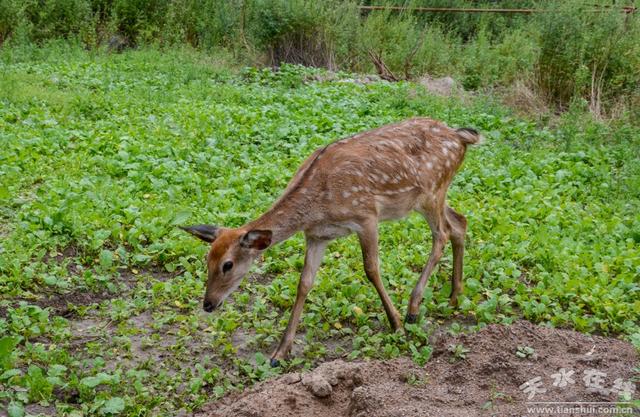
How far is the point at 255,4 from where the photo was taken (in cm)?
1809

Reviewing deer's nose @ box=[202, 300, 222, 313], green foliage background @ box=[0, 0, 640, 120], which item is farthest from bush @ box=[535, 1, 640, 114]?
deer's nose @ box=[202, 300, 222, 313]

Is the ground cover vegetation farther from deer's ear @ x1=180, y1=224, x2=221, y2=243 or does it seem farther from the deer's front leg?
deer's ear @ x1=180, y1=224, x2=221, y2=243

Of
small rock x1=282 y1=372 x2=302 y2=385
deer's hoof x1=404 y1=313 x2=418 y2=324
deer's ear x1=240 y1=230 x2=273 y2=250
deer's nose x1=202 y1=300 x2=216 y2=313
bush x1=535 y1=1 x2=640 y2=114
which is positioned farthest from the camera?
bush x1=535 y1=1 x2=640 y2=114

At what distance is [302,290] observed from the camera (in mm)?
6691

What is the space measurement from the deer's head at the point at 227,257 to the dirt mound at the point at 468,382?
0.93m

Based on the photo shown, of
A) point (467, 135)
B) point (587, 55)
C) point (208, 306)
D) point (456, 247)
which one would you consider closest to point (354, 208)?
point (456, 247)

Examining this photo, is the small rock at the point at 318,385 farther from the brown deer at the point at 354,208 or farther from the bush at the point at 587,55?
the bush at the point at 587,55

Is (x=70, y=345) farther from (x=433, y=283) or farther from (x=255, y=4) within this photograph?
(x=255, y=4)

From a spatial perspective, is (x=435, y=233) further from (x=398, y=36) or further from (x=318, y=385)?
(x=398, y=36)

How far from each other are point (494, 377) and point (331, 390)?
100 cm

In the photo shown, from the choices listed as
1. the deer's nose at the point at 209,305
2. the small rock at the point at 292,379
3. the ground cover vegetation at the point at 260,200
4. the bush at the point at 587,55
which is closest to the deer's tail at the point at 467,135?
the ground cover vegetation at the point at 260,200

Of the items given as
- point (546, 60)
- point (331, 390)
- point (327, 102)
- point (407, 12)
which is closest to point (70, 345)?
point (331, 390)

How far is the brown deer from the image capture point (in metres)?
6.47

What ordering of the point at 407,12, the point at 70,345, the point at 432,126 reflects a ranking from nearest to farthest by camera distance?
the point at 70,345 → the point at 432,126 → the point at 407,12
